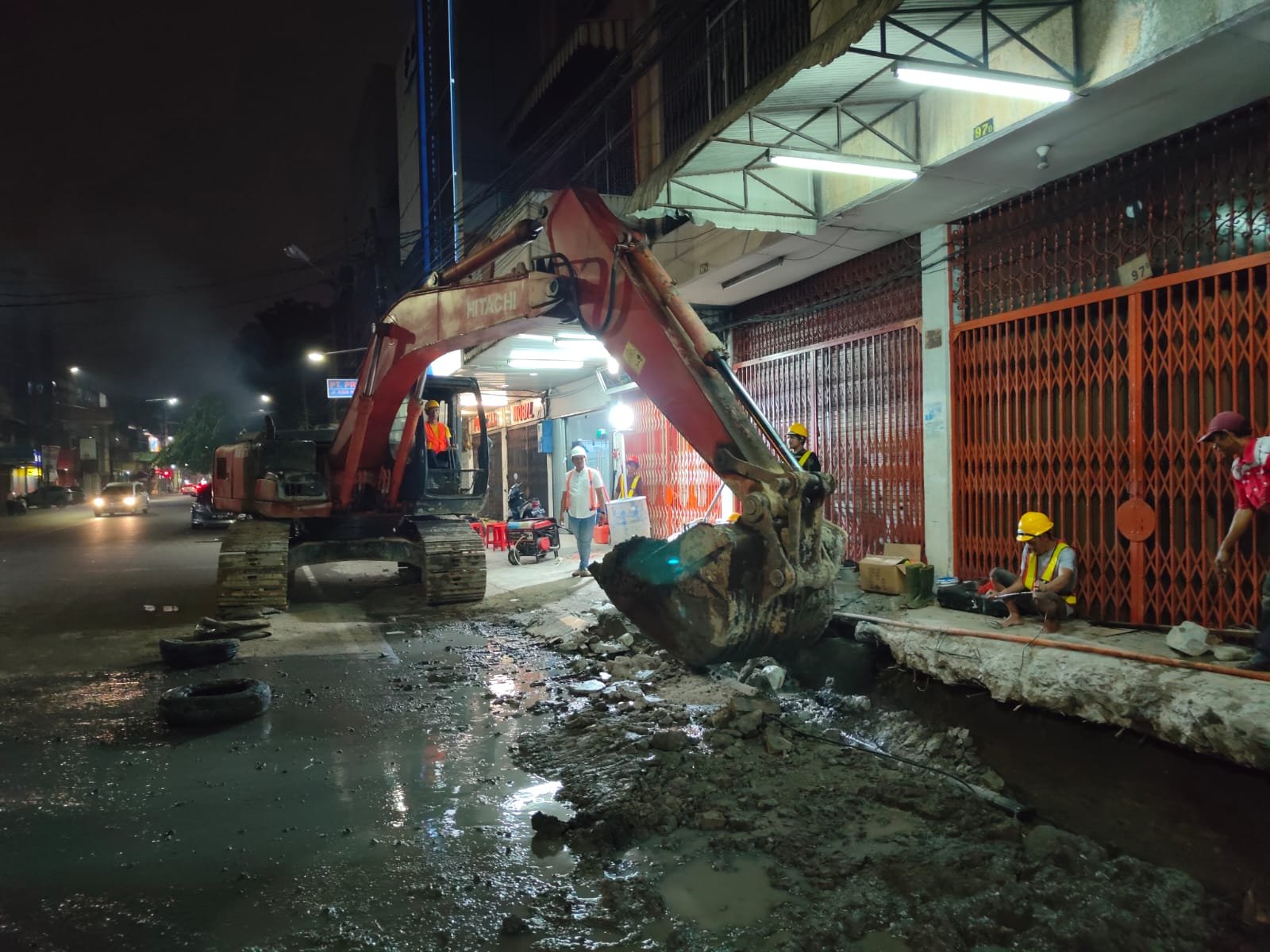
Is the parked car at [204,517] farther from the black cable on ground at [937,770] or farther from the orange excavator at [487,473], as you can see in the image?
the black cable on ground at [937,770]

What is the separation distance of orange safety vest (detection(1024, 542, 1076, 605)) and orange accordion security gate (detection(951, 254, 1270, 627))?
73 cm

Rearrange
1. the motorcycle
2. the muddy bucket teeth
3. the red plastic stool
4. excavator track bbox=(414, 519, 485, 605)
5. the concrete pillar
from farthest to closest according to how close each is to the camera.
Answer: the red plastic stool
the motorcycle
excavator track bbox=(414, 519, 485, 605)
the concrete pillar
the muddy bucket teeth

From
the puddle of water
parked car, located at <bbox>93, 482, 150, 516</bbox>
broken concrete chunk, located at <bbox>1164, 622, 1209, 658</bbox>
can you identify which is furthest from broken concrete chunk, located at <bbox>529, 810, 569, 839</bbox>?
parked car, located at <bbox>93, 482, 150, 516</bbox>

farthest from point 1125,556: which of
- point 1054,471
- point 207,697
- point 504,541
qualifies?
point 504,541

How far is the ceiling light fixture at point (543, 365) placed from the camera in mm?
15602

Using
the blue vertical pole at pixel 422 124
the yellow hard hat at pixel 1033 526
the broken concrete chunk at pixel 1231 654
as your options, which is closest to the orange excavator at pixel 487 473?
the yellow hard hat at pixel 1033 526

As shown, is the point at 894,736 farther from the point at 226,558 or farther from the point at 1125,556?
the point at 226,558

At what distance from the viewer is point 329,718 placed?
5648 millimetres

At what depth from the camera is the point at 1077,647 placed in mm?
5320

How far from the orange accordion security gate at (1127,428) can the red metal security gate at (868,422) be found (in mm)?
854

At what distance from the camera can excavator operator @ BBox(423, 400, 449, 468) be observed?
1123cm

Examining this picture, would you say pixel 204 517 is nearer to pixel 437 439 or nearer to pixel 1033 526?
pixel 437 439

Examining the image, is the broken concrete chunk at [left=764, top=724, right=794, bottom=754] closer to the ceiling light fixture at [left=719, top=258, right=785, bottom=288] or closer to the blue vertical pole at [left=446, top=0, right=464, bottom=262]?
the ceiling light fixture at [left=719, top=258, right=785, bottom=288]

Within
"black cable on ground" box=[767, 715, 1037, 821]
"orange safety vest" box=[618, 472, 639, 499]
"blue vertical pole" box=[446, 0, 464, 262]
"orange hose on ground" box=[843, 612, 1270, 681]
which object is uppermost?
"blue vertical pole" box=[446, 0, 464, 262]
